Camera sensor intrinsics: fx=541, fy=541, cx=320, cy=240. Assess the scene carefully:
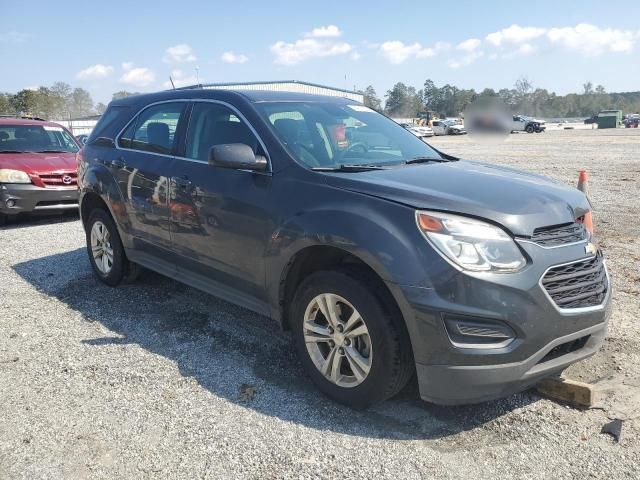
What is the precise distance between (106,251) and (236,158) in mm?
2719

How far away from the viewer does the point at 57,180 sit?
906cm

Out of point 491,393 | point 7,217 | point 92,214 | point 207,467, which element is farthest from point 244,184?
point 7,217

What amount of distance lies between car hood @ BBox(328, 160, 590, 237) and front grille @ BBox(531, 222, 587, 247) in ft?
0.11

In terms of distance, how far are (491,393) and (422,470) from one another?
0.53 meters

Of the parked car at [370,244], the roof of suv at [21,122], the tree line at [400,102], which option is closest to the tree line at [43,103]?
the tree line at [400,102]

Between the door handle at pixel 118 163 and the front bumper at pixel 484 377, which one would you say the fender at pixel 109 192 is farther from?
the front bumper at pixel 484 377

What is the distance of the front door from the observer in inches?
146

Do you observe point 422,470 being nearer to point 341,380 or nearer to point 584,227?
point 341,380

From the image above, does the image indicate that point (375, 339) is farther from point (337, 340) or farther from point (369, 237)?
point (369, 237)

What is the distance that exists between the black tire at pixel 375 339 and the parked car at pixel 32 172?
23.9 feet

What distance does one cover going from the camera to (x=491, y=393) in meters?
2.83

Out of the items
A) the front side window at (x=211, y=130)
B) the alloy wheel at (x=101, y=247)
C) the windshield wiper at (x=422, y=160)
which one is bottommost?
the alloy wheel at (x=101, y=247)

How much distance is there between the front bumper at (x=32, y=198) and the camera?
28.6 feet

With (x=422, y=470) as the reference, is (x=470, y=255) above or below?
above
